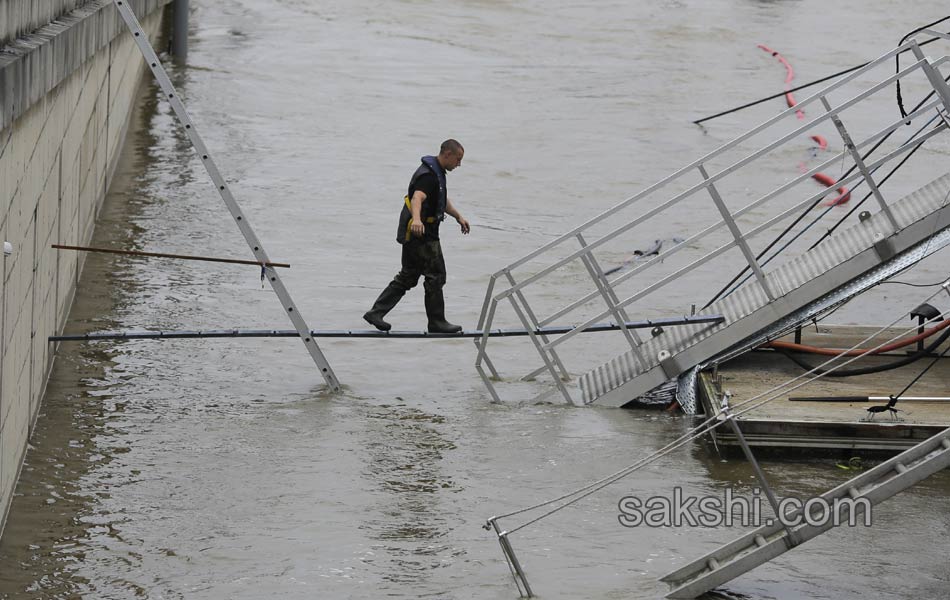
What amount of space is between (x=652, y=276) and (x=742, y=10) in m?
29.3

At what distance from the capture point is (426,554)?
8.82 meters

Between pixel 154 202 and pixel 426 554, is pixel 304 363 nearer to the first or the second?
pixel 426 554

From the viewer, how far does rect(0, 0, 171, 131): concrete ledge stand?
8109 millimetres

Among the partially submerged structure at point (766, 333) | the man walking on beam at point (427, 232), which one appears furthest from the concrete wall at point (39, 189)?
the partially submerged structure at point (766, 333)

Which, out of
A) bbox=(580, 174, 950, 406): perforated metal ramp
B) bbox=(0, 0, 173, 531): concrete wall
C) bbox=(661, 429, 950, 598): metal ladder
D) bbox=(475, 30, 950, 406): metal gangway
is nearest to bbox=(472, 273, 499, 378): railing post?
bbox=(475, 30, 950, 406): metal gangway

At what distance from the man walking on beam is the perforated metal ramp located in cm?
153

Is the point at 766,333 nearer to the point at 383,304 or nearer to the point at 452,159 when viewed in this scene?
the point at 452,159

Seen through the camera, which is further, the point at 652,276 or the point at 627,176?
the point at 627,176

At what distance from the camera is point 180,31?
30359 millimetres

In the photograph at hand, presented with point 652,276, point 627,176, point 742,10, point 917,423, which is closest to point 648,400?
point 917,423

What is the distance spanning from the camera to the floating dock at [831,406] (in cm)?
1061

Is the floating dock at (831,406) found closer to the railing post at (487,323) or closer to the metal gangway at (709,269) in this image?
the metal gangway at (709,269)

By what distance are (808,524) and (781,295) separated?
3739mm
